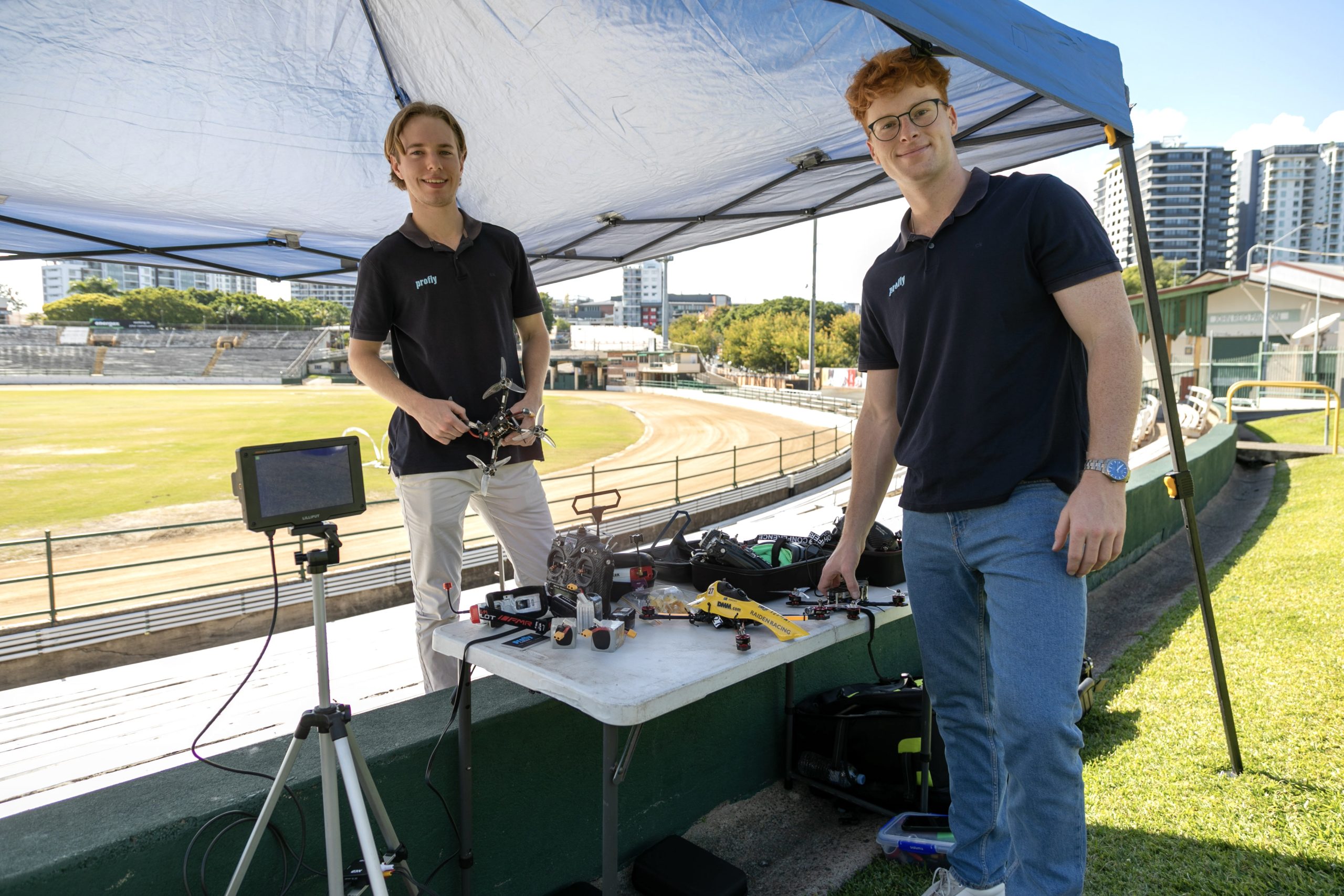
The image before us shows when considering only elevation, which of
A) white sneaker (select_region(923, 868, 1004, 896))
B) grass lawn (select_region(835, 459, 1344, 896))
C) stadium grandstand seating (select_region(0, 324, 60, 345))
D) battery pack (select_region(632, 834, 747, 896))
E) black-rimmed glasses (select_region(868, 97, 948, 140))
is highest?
stadium grandstand seating (select_region(0, 324, 60, 345))

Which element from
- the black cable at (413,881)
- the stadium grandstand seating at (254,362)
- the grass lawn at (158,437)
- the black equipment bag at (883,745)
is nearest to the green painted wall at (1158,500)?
the black equipment bag at (883,745)

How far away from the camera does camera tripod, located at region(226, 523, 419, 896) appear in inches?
59.4

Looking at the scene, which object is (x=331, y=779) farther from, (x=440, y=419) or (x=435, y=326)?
(x=435, y=326)

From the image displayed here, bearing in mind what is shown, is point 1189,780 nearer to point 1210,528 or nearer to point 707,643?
point 707,643

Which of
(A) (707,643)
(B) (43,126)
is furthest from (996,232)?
(B) (43,126)

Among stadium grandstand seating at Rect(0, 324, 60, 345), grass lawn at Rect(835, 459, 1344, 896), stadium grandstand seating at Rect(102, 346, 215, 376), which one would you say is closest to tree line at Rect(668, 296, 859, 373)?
stadium grandstand seating at Rect(102, 346, 215, 376)

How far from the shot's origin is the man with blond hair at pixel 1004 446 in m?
1.65

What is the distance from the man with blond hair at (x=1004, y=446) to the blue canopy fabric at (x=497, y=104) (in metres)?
0.36

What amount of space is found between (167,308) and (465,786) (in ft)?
504

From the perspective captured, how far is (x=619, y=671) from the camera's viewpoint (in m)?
1.76

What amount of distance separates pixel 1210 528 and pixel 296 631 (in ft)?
33.1

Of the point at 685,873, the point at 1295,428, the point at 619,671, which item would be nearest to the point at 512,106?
the point at 619,671

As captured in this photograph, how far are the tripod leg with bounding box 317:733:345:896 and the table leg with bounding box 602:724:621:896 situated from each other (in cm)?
58

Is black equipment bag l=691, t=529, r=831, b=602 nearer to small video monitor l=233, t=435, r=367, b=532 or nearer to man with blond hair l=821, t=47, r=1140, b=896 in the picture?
man with blond hair l=821, t=47, r=1140, b=896
